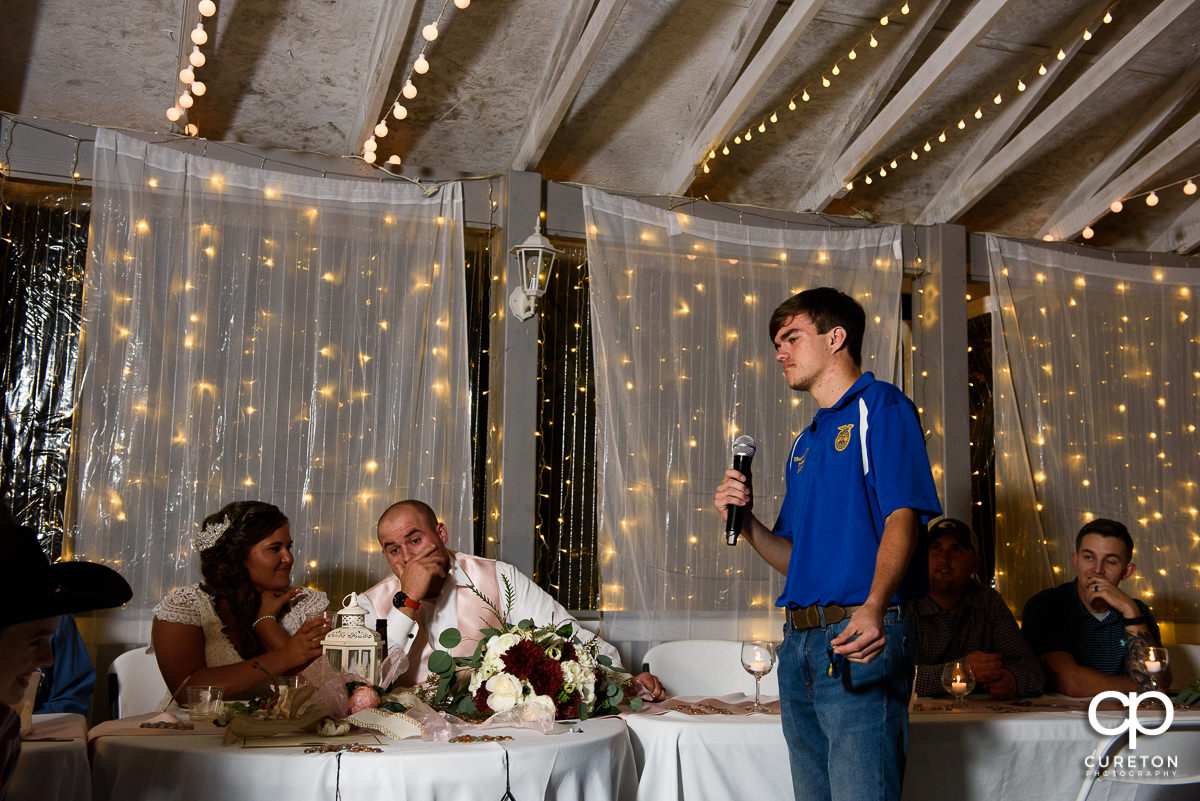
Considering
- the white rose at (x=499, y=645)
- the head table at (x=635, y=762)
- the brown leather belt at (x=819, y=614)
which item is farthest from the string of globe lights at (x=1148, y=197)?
the white rose at (x=499, y=645)

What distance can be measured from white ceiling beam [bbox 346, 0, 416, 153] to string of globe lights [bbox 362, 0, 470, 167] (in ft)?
0.13

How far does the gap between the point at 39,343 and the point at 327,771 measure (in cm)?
299

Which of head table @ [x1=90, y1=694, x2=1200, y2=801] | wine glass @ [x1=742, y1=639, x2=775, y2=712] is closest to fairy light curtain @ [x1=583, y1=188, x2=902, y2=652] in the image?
head table @ [x1=90, y1=694, x2=1200, y2=801]

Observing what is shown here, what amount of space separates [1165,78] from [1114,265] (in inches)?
38.9

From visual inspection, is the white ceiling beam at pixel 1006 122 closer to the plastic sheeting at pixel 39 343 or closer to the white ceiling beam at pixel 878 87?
the white ceiling beam at pixel 878 87

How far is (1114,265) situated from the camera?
Result: 5551 mm

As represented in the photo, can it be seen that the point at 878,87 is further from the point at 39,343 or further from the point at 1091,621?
the point at 39,343

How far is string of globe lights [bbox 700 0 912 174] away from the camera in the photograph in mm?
4559

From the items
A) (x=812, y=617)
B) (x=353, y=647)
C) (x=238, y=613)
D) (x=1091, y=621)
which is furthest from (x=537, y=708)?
(x=1091, y=621)

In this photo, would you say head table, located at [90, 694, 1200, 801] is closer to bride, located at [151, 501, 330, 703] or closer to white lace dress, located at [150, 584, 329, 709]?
bride, located at [151, 501, 330, 703]

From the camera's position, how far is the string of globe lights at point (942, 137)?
4469 mm

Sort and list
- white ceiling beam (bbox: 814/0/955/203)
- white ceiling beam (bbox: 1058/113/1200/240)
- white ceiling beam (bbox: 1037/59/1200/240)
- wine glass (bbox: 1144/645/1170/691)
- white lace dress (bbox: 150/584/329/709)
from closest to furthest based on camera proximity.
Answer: wine glass (bbox: 1144/645/1170/691) → white lace dress (bbox: 150/584/329/709) → white ceiling beam (bbox: 814/0/955/203) → white ceiling beam (bbox: 1058/113/1200/240) → white ceiling beam (bbox: 1037/59/1200/240)

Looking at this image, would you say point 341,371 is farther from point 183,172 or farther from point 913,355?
point 913,355

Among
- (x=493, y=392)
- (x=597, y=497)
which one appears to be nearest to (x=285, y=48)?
(x=493, y=392)
